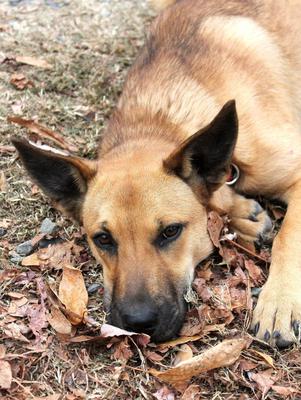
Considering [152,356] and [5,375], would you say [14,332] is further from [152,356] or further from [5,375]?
[152,356]

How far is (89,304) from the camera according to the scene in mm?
4305

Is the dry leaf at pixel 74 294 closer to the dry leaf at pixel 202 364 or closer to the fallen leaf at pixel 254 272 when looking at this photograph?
the dry leaf at pixel 202 364

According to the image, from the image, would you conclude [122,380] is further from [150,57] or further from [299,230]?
[150,57]

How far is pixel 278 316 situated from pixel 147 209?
1055 mm

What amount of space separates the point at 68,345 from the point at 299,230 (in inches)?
70.2

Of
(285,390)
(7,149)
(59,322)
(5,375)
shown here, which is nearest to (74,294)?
(59,322)

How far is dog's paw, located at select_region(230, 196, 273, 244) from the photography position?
4699 millimetres

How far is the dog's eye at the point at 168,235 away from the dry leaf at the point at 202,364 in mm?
699

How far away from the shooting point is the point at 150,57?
17.3 feet

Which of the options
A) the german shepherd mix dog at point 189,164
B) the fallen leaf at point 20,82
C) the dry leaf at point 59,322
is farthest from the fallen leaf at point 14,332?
the fallen leaf at point 20,82

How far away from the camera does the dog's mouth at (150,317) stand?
3.62 metres

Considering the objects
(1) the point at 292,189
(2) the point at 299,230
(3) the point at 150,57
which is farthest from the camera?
(3) the point at 150,57

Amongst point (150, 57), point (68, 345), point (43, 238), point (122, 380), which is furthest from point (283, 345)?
point (150, 57)

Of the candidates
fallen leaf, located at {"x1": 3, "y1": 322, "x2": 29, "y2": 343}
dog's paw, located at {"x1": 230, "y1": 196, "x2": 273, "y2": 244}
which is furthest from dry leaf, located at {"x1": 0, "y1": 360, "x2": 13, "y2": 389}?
dog's paw, located at {"x1": 230, "y1": 196, "x2": 273, "y2": 244}
